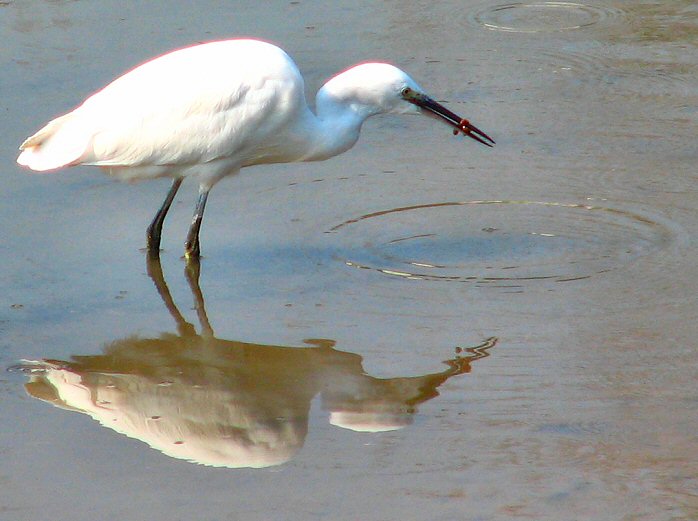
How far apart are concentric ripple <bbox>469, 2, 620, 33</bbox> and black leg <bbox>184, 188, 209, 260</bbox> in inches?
147

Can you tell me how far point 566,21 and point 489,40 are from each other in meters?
0.72

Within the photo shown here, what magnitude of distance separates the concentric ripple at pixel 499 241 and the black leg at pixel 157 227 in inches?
32.7

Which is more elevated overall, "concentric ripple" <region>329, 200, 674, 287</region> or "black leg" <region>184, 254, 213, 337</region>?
"concentric ripple" <region>329, 200, 674, 287</region>

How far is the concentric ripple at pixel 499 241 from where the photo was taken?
5910mm

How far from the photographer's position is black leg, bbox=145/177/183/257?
624 centimetres

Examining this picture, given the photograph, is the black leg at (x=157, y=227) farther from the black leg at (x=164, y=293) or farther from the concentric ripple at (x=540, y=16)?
the concentric ripple at (x=540, y=16)

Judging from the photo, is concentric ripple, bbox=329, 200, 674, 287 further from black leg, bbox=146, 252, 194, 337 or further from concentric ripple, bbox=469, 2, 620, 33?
concentric ripple, bbox=469, 2, 620, 33

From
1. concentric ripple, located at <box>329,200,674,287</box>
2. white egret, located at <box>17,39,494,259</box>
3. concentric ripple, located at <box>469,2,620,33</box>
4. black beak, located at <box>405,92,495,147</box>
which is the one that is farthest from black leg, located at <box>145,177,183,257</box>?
concentric ripple, located at <box>469,2,620,33</box>

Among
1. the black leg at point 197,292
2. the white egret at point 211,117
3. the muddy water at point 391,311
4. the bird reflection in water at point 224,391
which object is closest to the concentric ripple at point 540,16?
the muddy water at point 391,311

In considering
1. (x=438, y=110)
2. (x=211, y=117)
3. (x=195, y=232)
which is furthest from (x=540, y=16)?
(x=195, y=232)

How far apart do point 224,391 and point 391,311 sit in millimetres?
957

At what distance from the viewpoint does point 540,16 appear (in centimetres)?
947

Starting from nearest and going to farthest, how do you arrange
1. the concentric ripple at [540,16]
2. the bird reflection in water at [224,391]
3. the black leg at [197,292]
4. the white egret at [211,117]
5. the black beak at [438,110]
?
the bird reflection in water at [224,391], the black leg at [197,292], the white egret at [211,117], the black beak at [438,110], the concentric ripple at [540,16]

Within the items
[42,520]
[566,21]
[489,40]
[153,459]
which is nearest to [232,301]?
[153,459]
